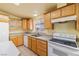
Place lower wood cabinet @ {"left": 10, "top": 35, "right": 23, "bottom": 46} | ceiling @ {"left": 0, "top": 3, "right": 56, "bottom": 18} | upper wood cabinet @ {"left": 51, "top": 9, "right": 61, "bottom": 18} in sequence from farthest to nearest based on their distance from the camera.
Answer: upper wood cabinet @ {"left": 51, "top": 9, "right": 61, "bottom": 18}
lower wood cabinet @ {"left": 10, "top": 35, "right": 23, "bottom": 46}
ceiling @ {"left": 0, "top": 3, "right": 56, "bottom": 18}

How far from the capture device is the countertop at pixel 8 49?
1.25 meters

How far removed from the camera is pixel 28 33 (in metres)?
1.43

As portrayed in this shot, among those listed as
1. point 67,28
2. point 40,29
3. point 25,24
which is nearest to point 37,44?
point 40,29

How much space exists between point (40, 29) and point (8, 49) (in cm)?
55

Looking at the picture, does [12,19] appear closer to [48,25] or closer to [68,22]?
[48,25]

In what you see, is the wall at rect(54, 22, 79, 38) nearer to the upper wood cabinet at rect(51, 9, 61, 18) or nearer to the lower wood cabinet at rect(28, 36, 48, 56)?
the upper wood cabinet at rect(51, 9, 61, 18)

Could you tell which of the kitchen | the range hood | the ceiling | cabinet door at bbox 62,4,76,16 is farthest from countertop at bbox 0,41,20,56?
cabinet door at bbox 62,4,76,16

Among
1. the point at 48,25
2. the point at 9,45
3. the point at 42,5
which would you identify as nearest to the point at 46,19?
the point at 48,25

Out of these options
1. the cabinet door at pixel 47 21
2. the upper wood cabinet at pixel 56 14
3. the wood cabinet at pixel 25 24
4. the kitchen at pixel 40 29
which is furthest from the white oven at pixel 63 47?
Result: the wood cabinet at pixel 25 24

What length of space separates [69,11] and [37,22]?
52 cm

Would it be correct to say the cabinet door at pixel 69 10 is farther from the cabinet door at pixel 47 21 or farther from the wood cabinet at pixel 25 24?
the wood cabinet at pixel 25 24

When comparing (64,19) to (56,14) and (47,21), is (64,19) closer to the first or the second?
(56,14)

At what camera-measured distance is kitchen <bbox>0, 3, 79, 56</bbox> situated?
124 cm

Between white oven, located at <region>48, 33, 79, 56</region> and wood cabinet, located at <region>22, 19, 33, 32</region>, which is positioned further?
wood cabinet, located at <region>22, 19, 33, 32</region>
